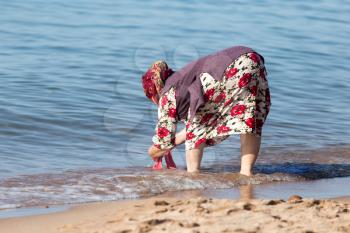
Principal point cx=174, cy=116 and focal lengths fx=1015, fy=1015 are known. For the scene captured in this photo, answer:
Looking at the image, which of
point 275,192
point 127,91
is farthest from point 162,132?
A: point 127,91

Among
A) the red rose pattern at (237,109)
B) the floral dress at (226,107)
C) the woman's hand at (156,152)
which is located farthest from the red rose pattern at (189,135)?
the red rose pattern at (237,109)

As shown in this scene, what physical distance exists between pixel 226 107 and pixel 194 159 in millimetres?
494

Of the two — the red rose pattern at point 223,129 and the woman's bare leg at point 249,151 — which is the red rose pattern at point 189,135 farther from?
the woman's bare leg at point 249,151

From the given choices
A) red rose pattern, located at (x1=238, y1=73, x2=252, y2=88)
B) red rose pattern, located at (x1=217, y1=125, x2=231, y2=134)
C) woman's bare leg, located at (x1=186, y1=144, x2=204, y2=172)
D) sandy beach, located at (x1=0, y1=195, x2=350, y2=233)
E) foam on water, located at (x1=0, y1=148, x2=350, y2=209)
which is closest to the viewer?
sandy beach, located at (x1=0, y1=195, x2=350, y2=233)

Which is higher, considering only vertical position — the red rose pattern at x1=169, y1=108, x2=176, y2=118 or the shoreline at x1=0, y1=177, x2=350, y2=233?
the red rose pattern at x1=169, y1=108, x2=176, y2=118

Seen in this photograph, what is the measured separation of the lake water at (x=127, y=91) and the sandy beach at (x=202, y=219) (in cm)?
78

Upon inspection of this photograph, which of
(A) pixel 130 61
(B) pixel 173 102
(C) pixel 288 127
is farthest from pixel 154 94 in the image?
(A) pixel 130 61

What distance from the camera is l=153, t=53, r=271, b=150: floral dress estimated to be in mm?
7520

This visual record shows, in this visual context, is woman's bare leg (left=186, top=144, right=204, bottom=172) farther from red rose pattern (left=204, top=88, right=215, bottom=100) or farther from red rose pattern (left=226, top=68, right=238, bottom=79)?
red rose pattern (left=226, top=68, right=238, bottom=79)

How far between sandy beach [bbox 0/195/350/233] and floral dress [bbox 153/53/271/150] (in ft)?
4.83

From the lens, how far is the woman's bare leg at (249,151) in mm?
7672

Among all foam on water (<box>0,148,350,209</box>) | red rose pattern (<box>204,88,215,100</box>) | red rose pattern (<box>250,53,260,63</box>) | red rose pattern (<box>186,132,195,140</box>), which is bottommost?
foam on water (<box>0,148,350,209</box>)

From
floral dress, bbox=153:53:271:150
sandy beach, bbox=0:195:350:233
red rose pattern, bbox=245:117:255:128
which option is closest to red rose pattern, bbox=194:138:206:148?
floral dress, bbox=153:53:271:150

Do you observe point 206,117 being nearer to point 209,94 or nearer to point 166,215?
point 209,94
